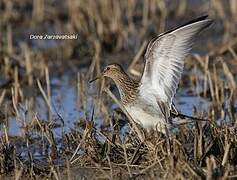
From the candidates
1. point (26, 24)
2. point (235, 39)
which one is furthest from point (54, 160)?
point (26, 24)

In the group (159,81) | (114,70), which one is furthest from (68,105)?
(159,81)

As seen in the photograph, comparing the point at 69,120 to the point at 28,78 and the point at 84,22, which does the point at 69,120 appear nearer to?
the point at 28,78

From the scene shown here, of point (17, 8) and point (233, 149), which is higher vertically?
point (17, 8)

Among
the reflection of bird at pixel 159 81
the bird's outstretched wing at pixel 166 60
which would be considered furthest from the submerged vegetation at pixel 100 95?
the bird's outstretched wing at pixel 166 60

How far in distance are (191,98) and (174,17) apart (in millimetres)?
3473

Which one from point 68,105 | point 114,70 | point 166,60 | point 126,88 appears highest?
point 166,60

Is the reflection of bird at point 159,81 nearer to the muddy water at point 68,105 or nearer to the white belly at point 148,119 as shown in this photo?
the white belly at point 148,119

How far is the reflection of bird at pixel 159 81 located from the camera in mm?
6230

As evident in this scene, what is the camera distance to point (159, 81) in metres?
6.50

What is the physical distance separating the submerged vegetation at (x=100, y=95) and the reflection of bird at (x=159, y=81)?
0.58 ft

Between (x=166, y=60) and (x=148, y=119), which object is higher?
(x=166, y=60)

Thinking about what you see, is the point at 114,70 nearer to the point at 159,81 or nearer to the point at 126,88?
the point at 126,88

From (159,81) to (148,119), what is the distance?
1.14 ft

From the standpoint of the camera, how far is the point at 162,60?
251 inches
